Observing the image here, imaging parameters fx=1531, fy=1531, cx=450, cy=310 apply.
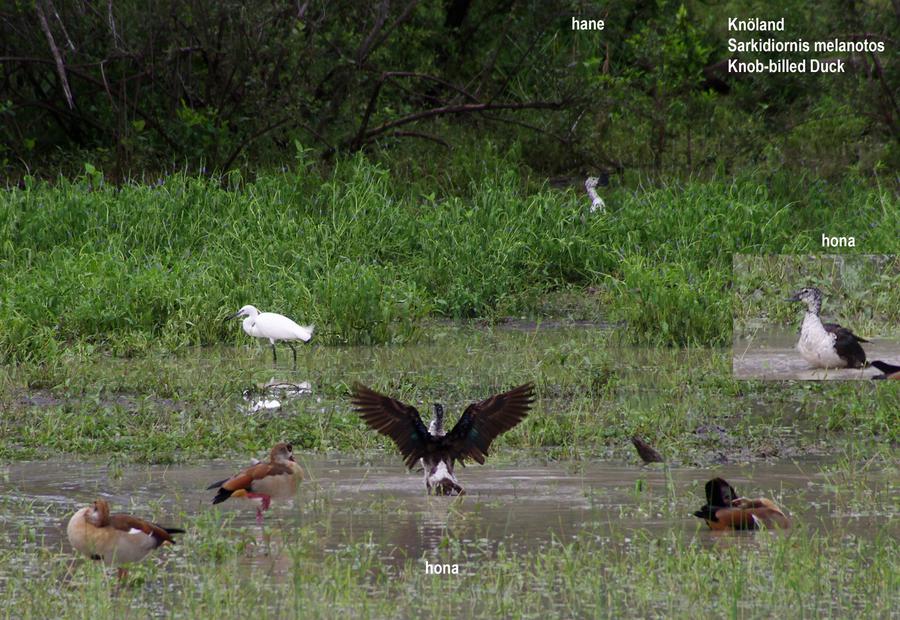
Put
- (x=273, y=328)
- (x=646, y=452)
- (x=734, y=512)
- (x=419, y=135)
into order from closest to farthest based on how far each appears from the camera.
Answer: (x=734, y=512)
(x=646, y=452)
(x=273, y=328)
(x=419, y=135)

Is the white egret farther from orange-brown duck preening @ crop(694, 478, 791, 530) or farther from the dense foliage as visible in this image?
orange-brown duck preening @ crop(694, 478, 791, 530)

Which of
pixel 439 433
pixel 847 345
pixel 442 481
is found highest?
pixel 847 345

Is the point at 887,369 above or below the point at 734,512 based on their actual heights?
above

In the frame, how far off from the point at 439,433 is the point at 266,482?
86 centimetres

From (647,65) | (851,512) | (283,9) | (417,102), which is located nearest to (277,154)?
(283,9)

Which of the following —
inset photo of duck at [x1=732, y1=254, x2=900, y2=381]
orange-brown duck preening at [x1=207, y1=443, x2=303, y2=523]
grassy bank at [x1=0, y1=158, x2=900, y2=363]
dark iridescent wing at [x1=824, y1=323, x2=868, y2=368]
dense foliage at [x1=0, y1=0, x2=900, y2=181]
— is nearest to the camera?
orange-brown duck preening at [x1=207, y1=443, x2=303, y2=523]

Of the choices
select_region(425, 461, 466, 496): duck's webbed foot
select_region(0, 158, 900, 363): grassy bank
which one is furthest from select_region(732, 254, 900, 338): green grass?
select_region(425, 461, 466, 496): duck's webbed foot

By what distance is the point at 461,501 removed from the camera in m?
6.99

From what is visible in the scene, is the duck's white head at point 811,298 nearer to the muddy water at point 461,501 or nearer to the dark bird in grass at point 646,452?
the muddy water at point 461,501

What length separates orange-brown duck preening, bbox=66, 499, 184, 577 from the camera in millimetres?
5734

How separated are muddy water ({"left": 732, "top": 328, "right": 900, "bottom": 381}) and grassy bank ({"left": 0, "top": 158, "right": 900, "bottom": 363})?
2.39ft

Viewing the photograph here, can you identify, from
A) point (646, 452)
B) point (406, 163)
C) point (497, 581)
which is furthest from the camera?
point (406, 163)

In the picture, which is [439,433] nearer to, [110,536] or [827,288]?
[110,536]

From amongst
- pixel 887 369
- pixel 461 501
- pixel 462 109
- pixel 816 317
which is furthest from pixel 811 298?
pixel 462 109
